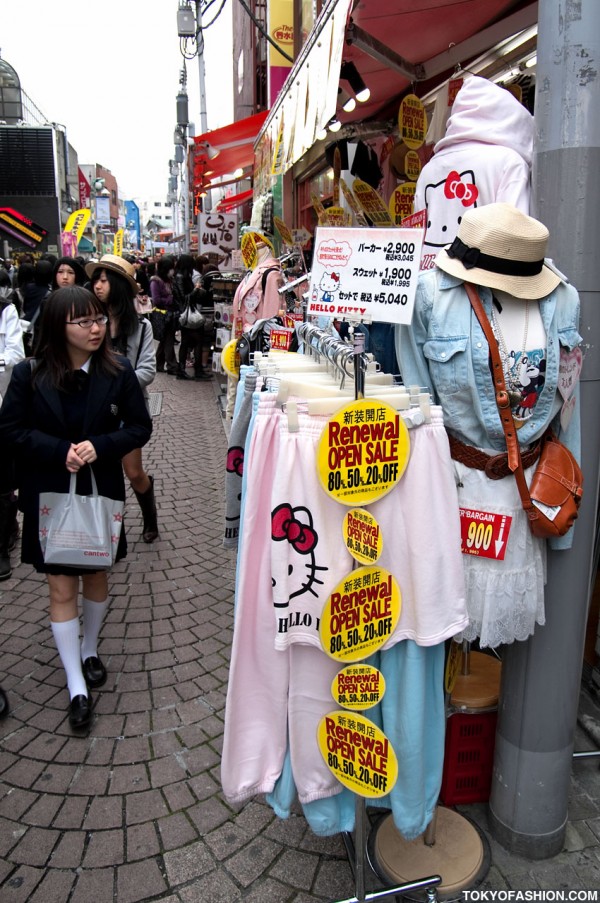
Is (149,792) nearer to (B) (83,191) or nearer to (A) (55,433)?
(A) (55,433)

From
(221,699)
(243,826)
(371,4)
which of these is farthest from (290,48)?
(243,826)

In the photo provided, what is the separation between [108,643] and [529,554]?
266cm

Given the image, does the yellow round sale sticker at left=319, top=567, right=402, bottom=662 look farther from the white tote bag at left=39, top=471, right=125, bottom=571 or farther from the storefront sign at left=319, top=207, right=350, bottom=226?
the storefront sign at left=319, top=207, right=350, bottom=226

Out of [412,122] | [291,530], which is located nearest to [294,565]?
[291,530]

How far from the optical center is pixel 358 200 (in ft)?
13.6

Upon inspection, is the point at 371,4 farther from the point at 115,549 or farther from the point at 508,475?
the point at 115,549

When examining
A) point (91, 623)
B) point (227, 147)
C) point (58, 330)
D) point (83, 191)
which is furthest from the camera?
point (83, 191)

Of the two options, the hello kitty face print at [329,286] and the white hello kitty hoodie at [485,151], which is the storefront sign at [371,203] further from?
the hello kitty face print at [329,286]

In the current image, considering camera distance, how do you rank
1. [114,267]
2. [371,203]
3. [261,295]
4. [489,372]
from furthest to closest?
[261,295], [371,203], [114,267], [489,372]

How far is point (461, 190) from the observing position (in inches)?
98.8

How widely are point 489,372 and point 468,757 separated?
5.16ft

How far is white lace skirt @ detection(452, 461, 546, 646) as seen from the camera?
6.27 feet

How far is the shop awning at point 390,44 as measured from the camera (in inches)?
140

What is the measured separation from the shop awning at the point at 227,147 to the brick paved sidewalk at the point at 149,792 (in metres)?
8.99
